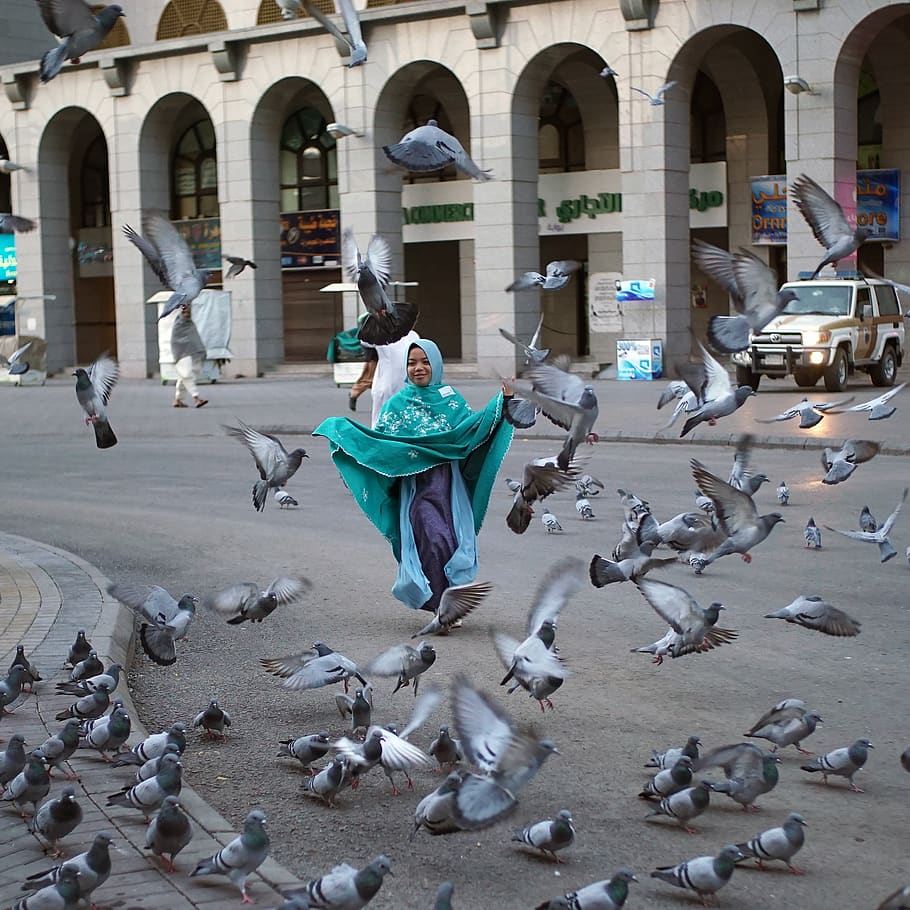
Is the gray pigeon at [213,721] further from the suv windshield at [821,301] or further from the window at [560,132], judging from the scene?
the window at [560,132]

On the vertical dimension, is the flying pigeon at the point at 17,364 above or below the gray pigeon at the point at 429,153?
below

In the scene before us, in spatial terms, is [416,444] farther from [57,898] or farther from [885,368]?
[885,368]

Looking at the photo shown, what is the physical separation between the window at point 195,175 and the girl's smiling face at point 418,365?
123 ft

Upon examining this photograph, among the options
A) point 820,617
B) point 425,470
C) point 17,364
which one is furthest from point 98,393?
point 17,364

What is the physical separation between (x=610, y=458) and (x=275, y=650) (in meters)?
9.54

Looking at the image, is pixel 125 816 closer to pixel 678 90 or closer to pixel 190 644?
pixel 190 644

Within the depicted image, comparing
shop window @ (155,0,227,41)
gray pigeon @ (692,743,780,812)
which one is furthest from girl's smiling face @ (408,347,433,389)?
shop window @ (155,0,227,41)

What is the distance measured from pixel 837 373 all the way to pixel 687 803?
830 inches

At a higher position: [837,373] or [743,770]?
[837,373]

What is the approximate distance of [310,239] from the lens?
136ft

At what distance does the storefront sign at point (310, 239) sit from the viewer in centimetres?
4112

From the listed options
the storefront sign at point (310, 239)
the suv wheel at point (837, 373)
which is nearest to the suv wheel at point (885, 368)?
the suv wheel at point (837, 373)

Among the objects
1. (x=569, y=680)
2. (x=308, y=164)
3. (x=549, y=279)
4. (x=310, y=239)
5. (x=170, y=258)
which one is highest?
(x=308, y=164)

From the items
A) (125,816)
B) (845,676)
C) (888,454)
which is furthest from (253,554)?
(888,454)
